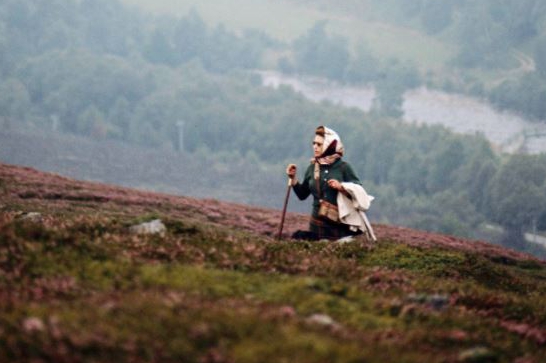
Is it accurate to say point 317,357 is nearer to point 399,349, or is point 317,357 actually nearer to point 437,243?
point 399,349

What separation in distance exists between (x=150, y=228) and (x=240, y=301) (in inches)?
279

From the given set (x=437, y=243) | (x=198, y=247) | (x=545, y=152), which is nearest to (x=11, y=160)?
(x=545, y=152)

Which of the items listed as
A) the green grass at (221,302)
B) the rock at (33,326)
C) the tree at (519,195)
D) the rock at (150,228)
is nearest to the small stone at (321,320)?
the green grass at (221,302)

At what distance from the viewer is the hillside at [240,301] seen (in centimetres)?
1168

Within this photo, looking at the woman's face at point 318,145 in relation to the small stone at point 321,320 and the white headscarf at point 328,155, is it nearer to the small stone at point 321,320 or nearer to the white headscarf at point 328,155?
the white headscarf at point 328,155

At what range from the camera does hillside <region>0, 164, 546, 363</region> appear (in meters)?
11.7

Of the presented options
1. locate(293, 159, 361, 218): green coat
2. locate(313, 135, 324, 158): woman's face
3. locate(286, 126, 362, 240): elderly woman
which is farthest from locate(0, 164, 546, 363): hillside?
locate(313, 135, 324, 158): woman's face

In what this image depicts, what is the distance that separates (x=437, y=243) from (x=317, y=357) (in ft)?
102

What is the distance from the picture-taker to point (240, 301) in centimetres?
1437

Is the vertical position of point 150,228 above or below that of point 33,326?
above

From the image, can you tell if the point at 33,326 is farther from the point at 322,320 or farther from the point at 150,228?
the point at 150,228

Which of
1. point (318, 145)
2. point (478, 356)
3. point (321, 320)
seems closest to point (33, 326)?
point (321, 320)

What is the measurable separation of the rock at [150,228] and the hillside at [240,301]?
202 mm

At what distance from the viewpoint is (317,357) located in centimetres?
1129
